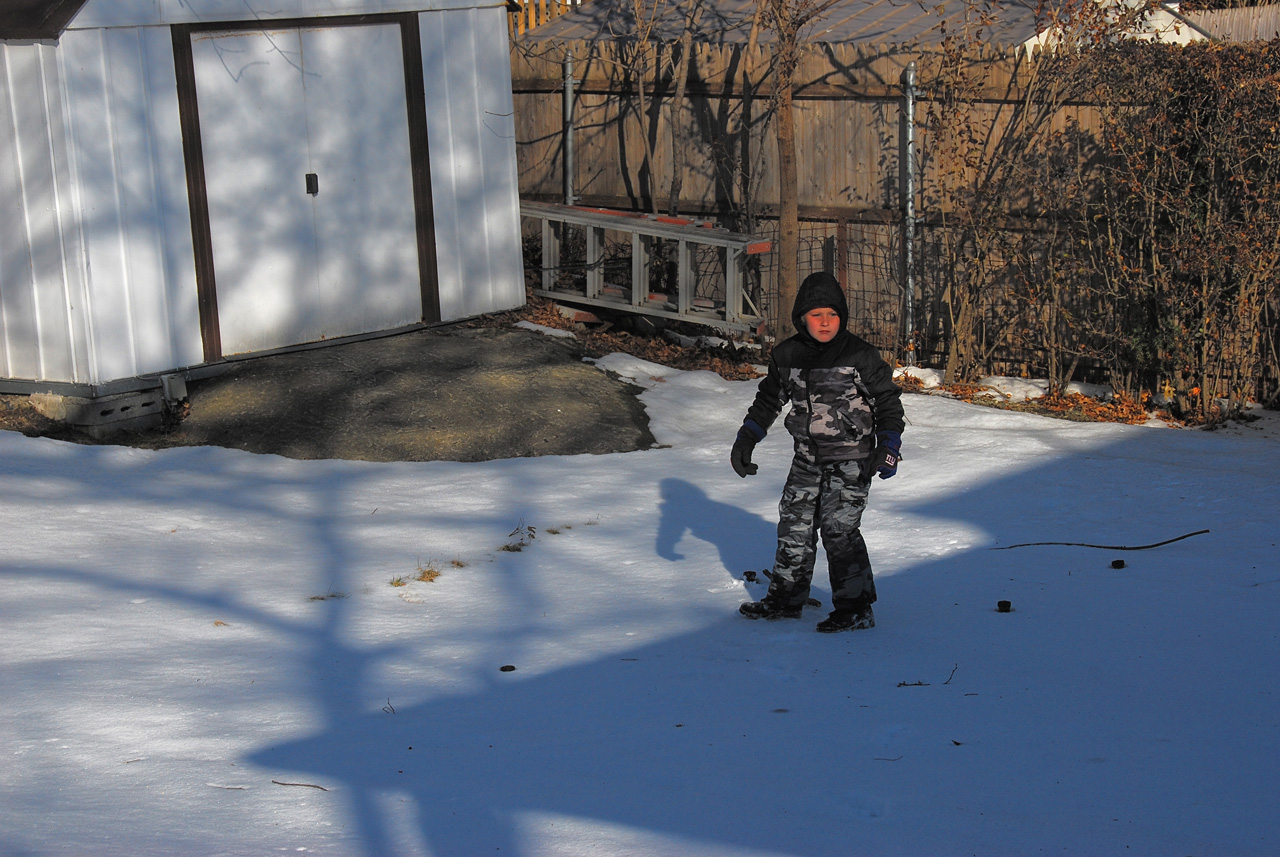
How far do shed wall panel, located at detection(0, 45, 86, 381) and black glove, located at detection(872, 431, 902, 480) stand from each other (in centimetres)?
601

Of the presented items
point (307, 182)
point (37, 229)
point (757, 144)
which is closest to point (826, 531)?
point (37, 229)

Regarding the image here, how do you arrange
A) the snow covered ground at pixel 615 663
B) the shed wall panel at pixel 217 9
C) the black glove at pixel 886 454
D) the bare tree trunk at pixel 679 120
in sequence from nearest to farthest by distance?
the snow covered ground at pixel 615 663, the black glove at pixel 886 454, the shed wall panel at pixel 217 9, the bare tree trunk at pixel 679 120

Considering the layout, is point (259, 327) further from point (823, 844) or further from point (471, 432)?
point (823, 844)

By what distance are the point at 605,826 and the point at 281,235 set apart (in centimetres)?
758

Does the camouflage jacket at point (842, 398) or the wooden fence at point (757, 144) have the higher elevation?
the wooden fence at point (757, 144)

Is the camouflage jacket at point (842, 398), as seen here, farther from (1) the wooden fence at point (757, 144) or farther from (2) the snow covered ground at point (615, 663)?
(1) the wooden fence at point (757, 144)

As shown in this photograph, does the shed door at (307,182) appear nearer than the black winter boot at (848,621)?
No

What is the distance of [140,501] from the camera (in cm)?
738

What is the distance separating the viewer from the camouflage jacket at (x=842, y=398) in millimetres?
5531

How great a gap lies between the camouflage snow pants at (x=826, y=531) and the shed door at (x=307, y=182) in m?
5.79

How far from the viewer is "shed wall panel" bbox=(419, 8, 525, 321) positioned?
1117 centimetres

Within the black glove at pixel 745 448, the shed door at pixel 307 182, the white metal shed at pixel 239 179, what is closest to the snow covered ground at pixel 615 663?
the black glove at pixel 745 448

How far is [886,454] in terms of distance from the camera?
212 inches

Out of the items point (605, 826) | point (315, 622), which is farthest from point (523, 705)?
point (315, 622)
